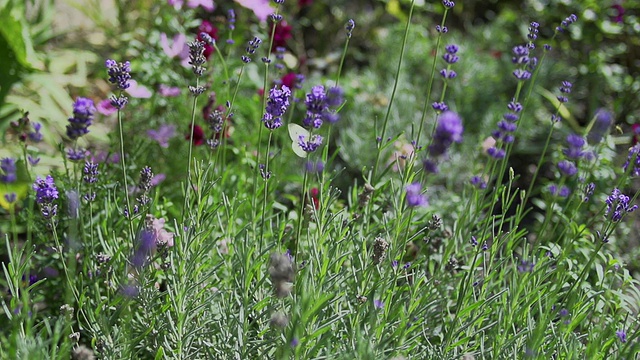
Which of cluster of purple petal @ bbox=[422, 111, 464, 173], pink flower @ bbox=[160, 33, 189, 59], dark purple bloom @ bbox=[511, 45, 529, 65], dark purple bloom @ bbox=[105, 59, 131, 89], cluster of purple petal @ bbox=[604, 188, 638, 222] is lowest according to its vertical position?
pink flower @ bbox=[160, 33, 189, 59]

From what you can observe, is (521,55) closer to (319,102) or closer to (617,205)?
(617,205)

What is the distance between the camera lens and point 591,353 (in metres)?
1.51

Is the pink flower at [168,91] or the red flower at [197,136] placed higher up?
the pink flower at [168,91]

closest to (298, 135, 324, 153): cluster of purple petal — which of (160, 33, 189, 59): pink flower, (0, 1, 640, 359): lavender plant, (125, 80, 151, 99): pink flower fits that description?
(0, 1, 640, 359): lavender plant

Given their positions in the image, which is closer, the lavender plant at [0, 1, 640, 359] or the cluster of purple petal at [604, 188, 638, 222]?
the lavender plant at [0, 1, 640, 359]

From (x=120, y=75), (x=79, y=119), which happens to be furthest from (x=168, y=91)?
(x=79, y=119)

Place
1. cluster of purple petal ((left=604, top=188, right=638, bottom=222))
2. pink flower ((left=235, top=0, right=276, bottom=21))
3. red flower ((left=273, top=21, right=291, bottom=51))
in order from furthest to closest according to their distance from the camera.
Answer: pink flower ((left=235, top=0, right=276, bottom=21)) < red flower ((left=273, top=21, right=291, bottom=51)) < cluster of purple petal ((left=604, top=188, right=638, bottom=222))

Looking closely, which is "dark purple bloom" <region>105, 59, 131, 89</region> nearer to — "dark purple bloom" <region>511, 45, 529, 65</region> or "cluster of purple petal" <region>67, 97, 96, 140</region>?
"cluster of purple petal" <region>67, 97, 96, 140</region>

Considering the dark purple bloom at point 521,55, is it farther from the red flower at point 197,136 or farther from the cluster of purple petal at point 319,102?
the red flower at point 197,136

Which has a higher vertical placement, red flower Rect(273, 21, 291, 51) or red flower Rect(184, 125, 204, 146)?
red flower Rect(273, 21, 291, 51)

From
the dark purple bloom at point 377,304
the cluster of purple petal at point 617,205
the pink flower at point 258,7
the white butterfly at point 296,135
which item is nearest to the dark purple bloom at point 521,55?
the cluster of purple petal at point 617,205

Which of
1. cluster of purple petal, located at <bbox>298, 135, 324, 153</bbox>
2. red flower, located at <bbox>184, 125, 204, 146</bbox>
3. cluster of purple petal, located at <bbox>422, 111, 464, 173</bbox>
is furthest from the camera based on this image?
red flower, located at <bbox>184, 125, 204, 146</bbox>

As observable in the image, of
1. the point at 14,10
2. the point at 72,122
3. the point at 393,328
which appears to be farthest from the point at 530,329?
the point at 14,10

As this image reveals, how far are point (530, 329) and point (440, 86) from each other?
2.75 meters
